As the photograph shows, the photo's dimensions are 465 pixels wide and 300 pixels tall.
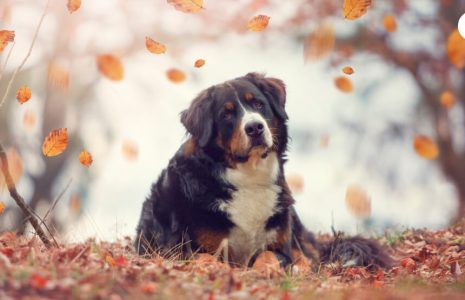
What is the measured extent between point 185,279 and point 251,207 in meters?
1.70

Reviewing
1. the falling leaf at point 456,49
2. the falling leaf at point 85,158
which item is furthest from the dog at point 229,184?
the falling leaf at point 456,49

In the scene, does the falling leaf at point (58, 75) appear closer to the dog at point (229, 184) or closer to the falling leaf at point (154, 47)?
the falling leaf at point (154, 47)

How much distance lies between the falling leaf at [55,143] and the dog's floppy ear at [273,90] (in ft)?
6.64

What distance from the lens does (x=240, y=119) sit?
5.91 meters

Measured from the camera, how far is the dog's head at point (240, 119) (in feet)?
19.2

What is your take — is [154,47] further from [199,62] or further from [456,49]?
[456,49]

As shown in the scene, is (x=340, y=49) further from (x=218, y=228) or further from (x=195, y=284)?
(x=195, y=284)

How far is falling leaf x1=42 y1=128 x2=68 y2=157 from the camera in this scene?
6938 mm

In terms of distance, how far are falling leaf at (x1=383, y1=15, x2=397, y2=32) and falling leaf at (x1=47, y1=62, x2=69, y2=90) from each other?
6.20 meters

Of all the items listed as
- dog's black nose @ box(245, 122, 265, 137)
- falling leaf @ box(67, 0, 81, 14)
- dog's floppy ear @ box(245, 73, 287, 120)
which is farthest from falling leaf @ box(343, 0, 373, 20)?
falling leaf @ box(67, 0, 81, 14)

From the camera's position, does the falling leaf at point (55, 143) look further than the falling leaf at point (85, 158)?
No

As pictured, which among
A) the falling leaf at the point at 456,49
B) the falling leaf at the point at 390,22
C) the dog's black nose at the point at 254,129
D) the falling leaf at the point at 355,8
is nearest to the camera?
the dog's black nose at the point at 254,129

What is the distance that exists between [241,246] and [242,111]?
1287mm

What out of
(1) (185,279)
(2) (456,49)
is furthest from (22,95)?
(2) (456,49)
